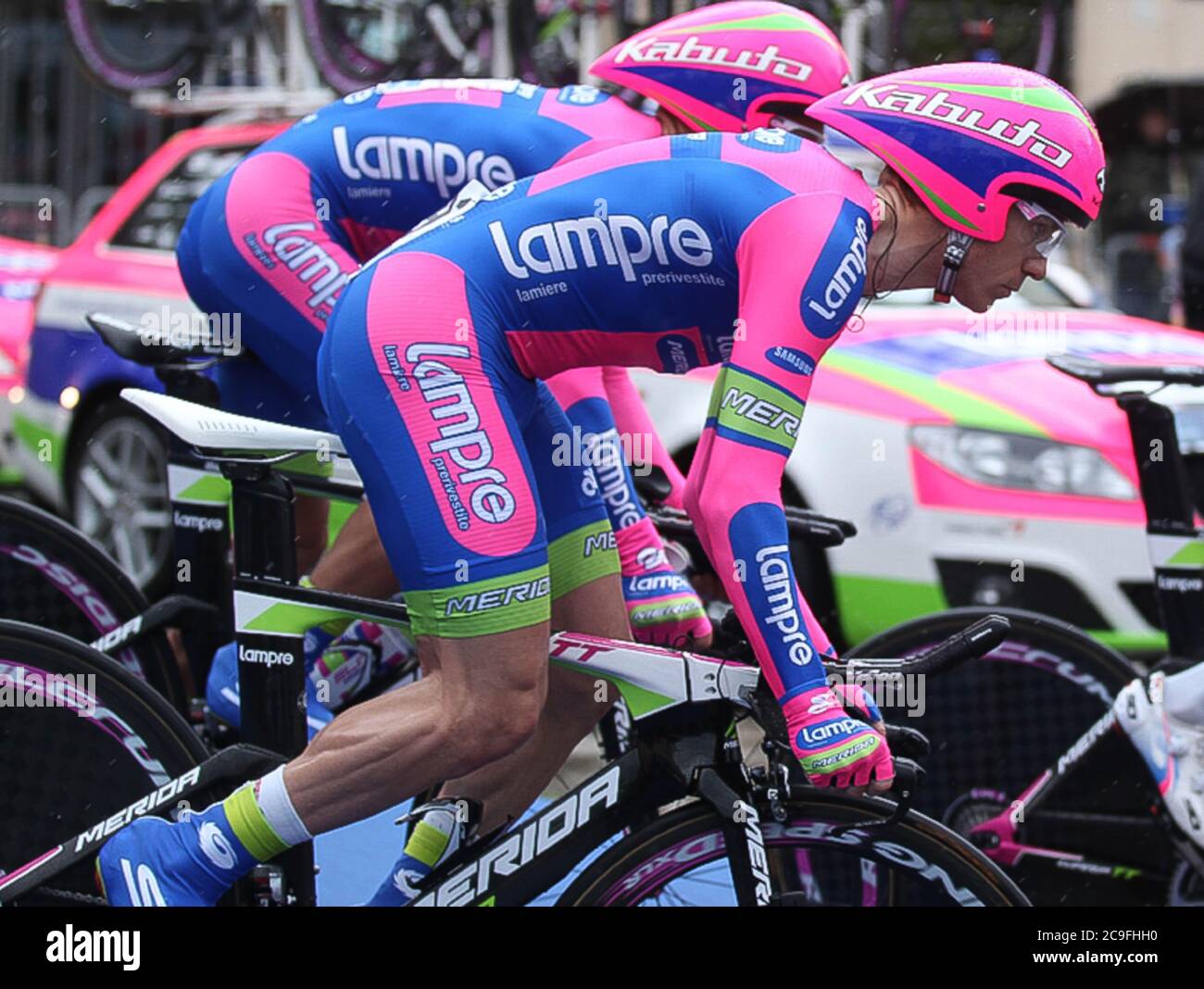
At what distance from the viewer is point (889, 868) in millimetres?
3211

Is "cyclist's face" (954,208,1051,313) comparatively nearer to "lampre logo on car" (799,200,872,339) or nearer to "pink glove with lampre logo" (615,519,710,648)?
"lampre logo on car" (799,200,872,339)

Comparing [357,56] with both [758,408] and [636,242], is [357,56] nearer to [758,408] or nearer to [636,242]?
[636,242]

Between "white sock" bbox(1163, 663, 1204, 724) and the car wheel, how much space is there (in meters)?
4.45

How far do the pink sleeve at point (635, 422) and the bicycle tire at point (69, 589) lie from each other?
48.6 inches

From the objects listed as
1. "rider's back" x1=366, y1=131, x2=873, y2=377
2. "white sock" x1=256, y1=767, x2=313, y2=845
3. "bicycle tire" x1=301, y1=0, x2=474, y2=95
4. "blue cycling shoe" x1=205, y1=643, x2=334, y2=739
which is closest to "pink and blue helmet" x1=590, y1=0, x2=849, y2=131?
"rider's back" x1=366, y1=131, x2=873, y2=377

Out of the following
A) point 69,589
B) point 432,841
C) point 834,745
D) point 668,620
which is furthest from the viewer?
point 69,589

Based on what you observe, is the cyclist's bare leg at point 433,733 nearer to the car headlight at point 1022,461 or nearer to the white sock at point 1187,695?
the white sock at point 1187,695

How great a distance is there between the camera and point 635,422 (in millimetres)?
4434

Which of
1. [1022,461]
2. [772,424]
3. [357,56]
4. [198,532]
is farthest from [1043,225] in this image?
[357,56]

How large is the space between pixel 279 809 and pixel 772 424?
110 centimetres

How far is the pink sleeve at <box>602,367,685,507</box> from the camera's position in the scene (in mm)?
4371
